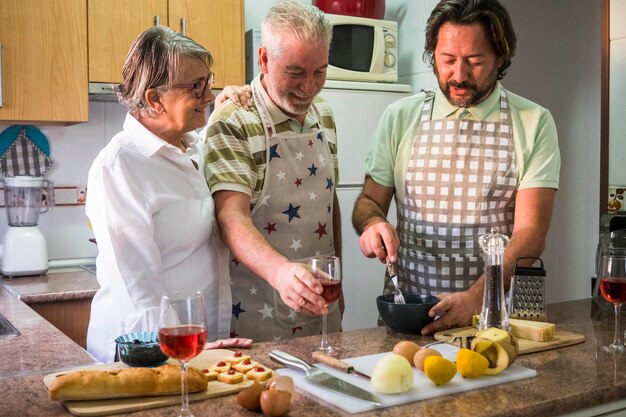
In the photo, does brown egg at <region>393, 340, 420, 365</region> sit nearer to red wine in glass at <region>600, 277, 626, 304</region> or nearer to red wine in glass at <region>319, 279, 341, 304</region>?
red wine in glass at <region>319, 279, 341, 304</region>

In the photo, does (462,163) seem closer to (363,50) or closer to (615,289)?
(615,289)

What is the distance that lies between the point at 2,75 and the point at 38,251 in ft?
2.34

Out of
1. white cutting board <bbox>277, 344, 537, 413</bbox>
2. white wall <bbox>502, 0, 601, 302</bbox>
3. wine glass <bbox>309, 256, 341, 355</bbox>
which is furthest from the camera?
white wall <bbox>502, 0, 601, 302</bbox>

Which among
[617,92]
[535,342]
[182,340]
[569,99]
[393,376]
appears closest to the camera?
[182,340]

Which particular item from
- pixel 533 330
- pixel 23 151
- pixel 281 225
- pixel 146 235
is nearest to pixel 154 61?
pixel 146 235

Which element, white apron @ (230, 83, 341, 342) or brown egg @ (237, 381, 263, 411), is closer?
brown egg @ (237, 381, 263, 411)

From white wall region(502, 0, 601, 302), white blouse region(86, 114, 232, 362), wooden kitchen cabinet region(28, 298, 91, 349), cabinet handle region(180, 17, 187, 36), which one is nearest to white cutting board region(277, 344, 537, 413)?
white blouse region(86, 114, 232, 362)

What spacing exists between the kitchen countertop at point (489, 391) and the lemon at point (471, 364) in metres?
0.04

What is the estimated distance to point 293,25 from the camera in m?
1.80

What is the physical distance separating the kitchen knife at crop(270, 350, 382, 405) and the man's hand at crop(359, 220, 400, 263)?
45 cm

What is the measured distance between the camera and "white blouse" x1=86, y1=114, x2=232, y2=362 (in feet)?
5.41

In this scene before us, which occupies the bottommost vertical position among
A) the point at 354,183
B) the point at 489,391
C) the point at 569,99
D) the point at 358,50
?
the point at 489,391

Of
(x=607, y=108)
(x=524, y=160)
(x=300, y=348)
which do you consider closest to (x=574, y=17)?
(x=607, y=108)

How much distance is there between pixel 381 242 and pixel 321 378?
581 mm
